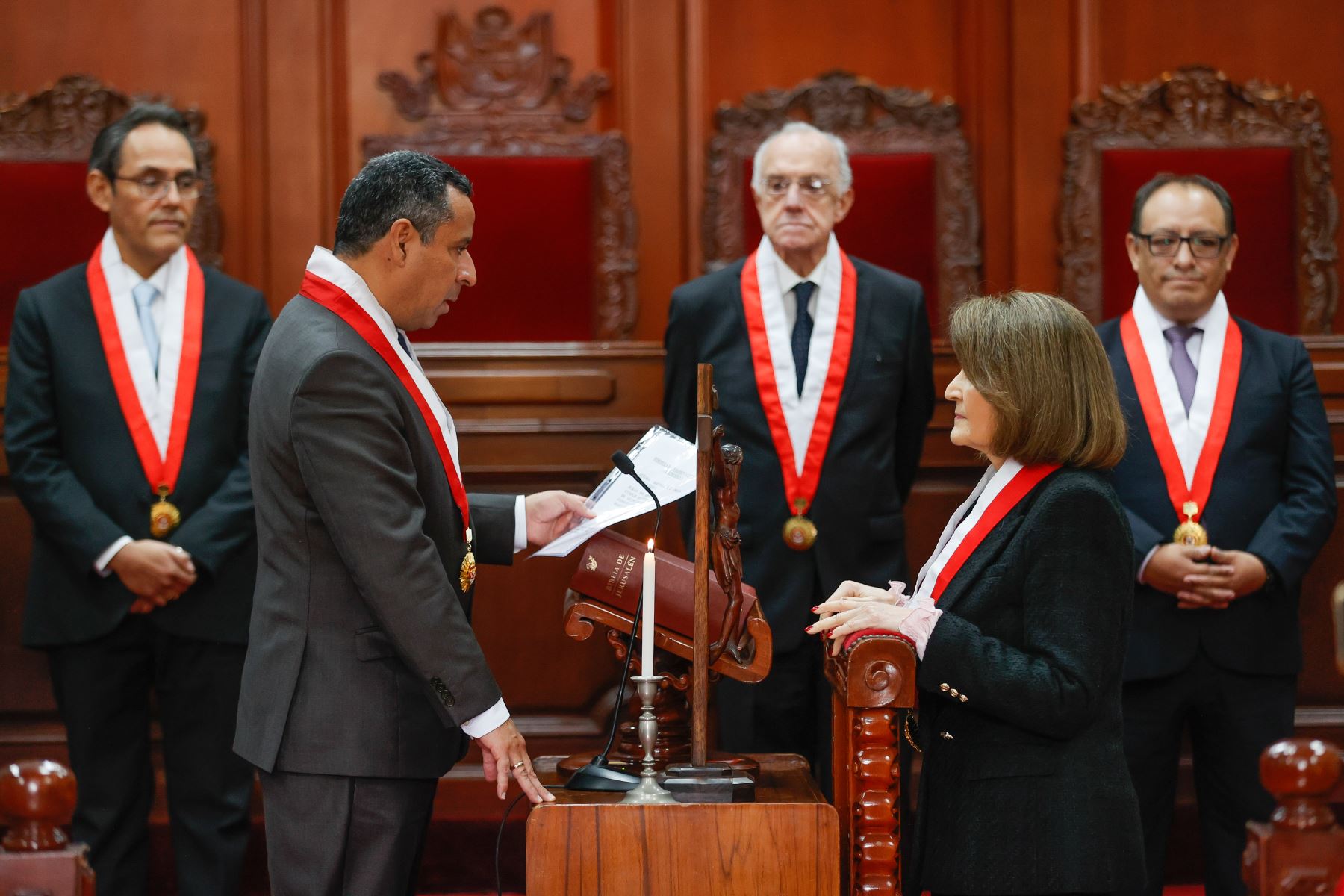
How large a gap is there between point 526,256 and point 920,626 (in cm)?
241

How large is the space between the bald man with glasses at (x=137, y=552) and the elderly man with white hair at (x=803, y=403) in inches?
39.3

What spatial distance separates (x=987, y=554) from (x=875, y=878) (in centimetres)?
45

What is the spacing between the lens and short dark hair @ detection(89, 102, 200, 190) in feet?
11.0

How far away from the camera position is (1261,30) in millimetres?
4281

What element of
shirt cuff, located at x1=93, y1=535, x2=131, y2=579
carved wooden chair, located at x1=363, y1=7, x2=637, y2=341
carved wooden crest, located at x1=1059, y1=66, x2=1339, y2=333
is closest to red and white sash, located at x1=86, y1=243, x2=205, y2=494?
shirt cuff, located at x1=93, y1=535, x2=131, y2=579

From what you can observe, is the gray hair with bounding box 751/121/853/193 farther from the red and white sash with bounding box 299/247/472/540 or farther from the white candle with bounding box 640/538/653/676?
the white candle with bounding box 640/538/653/676

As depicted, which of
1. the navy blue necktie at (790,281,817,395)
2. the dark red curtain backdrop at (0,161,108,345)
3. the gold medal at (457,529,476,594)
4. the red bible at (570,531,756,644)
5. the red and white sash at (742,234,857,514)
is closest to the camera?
the red bible at (570,531,756,644)

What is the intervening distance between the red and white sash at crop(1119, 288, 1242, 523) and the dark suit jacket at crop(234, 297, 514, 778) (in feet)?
Answer: 5.47

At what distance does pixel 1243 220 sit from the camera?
4.09 m

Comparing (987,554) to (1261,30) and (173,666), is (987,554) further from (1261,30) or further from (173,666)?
(1261,30)

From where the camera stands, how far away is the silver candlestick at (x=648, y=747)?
1.89m

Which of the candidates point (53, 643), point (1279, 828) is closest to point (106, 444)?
point (53, 643)

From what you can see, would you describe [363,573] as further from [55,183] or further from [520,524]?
[55,183]

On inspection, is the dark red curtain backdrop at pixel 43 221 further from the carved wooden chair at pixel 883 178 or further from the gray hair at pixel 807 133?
the gray hair at pixel 807 133
